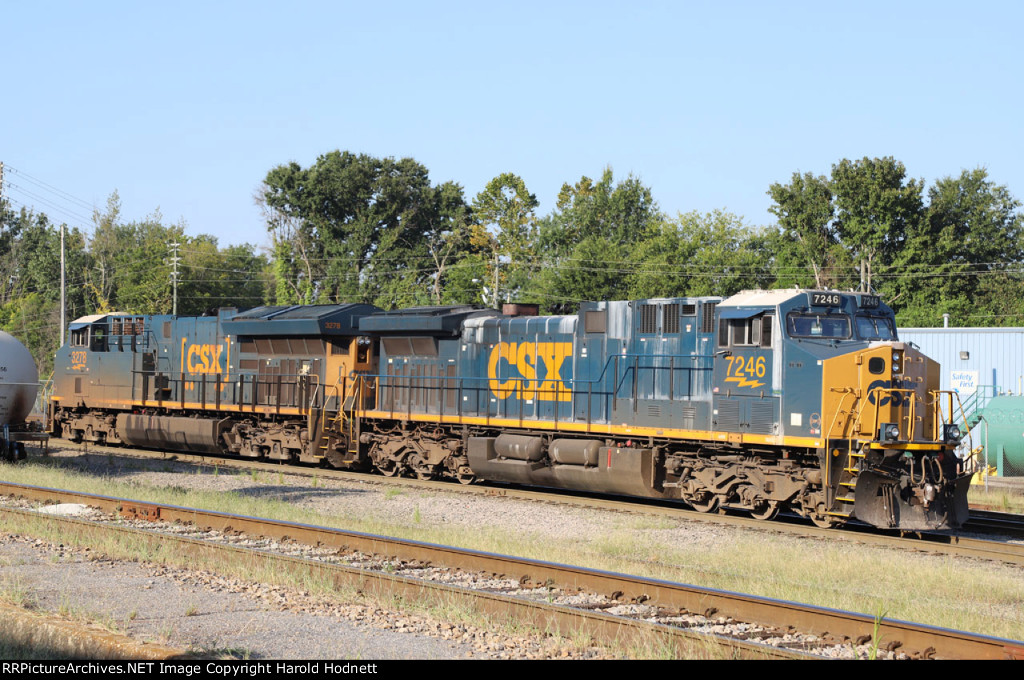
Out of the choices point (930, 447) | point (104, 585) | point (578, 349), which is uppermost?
point (578, 349)

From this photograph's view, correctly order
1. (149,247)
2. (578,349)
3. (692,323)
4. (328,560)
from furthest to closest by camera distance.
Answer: (149,247)
(578,349)
(692,323)
(328,560)

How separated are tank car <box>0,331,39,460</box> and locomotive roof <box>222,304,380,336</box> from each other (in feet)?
14.7

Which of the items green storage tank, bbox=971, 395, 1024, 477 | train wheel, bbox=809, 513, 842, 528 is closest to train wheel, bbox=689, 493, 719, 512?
train wheel, bbox=809, 513, 842, 528

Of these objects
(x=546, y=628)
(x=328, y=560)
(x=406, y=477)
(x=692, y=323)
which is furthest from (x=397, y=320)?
(x=546, y=628)

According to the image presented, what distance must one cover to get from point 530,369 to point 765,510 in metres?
5.18

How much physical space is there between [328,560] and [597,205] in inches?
2230

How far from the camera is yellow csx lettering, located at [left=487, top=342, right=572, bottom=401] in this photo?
56.9ft

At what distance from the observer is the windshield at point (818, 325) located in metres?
13.8

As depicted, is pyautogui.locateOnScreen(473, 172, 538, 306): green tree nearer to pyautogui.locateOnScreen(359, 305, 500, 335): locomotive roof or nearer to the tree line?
the tree line

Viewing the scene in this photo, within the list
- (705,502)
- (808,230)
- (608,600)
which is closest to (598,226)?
(808,230)

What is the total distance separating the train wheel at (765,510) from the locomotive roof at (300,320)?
9.71 meters

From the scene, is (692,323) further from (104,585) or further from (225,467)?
(225,467)

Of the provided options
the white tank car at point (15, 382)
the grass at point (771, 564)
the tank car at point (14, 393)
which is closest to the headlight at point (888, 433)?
the grass at point (771, 564)

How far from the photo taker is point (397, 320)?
20.0 metres
